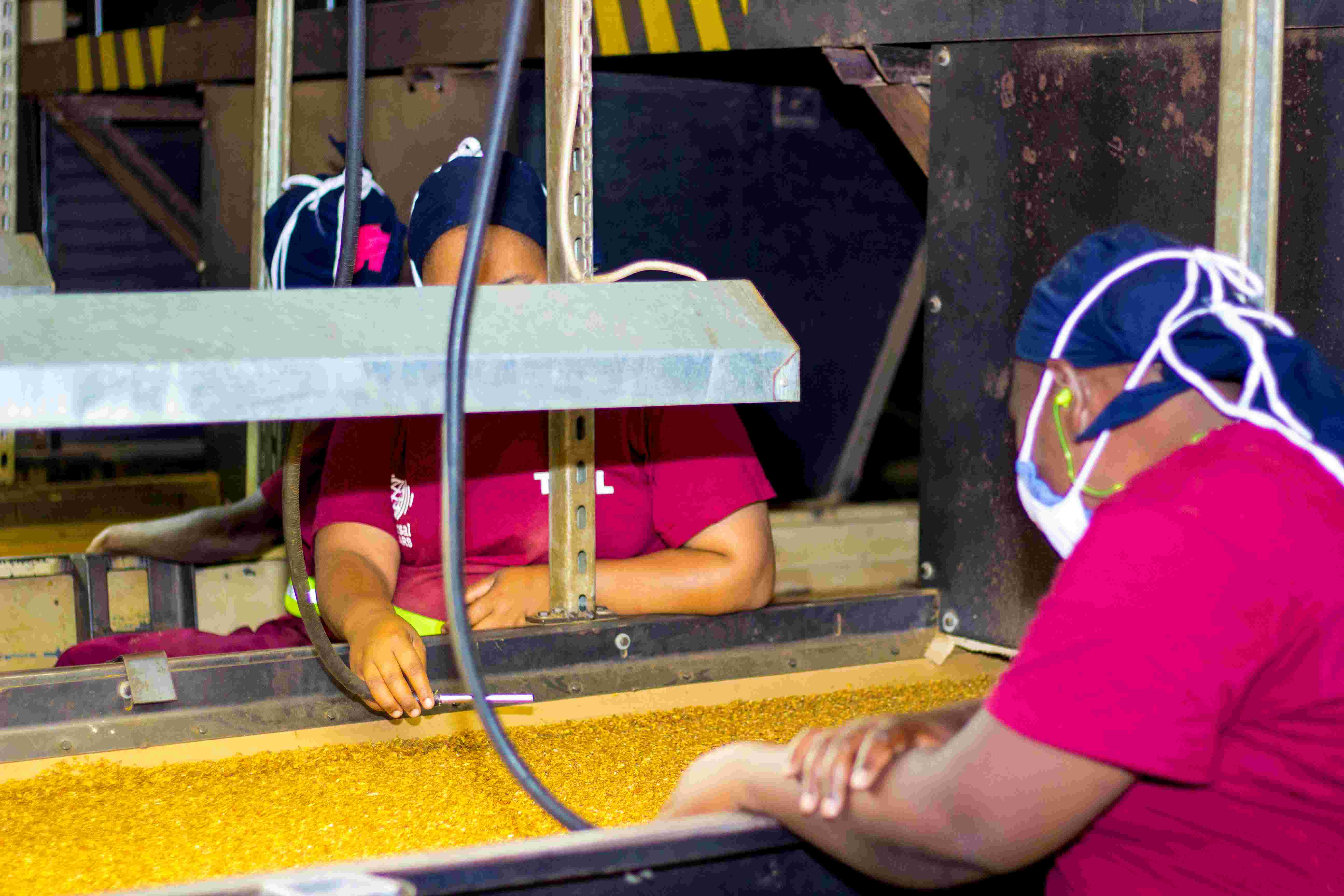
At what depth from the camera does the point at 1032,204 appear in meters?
2.10

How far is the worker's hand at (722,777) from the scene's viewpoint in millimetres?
1064

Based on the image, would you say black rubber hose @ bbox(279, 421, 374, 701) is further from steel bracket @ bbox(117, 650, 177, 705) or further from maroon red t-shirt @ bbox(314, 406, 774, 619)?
maroon red t-shirt @ bbox(314, 406, 774, 619)

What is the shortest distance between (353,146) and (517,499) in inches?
28.0

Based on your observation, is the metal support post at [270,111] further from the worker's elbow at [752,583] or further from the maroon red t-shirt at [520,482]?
the worker's elbow at [752,583]

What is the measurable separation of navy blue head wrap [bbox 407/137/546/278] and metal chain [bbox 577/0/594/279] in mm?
170

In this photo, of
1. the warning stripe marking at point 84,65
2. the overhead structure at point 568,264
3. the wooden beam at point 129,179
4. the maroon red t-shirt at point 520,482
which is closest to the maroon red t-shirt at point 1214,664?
the overhead structure at point 568,264

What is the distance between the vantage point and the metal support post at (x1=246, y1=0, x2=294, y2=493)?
2.82 meters

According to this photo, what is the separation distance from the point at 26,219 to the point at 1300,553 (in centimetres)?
467

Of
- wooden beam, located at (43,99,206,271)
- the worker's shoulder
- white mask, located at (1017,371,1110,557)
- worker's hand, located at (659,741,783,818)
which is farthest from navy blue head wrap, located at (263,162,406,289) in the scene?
wooden beam, located at (43,99,206,271)

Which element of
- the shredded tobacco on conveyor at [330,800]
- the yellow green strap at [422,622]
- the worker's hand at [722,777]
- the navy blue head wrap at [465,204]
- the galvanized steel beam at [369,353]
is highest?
the navy blue head wrap at [465,204]

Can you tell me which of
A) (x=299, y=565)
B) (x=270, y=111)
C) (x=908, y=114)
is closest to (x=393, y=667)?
(x=299, y=565)

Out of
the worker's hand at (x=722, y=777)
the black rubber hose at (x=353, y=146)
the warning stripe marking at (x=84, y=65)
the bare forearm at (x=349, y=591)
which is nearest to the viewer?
the worker's hand at (x=722, y=777)

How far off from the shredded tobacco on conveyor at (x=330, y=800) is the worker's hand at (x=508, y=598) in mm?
210

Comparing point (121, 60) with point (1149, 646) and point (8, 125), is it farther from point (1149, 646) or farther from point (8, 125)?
point (1149, 646)
